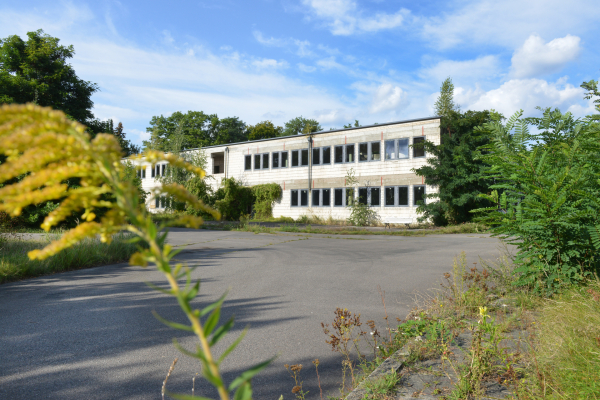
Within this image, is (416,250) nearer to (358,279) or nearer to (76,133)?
(358,279)

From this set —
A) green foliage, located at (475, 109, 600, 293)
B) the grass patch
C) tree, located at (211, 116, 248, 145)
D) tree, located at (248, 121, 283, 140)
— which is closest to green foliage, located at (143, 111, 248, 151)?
tree, located at (211, 116, 248, 145)

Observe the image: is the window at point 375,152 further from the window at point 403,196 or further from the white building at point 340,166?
the window at point 403,196

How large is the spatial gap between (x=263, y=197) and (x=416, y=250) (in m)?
21.7

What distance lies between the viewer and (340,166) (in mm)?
30984

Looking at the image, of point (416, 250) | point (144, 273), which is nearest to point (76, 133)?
point (144, 273)

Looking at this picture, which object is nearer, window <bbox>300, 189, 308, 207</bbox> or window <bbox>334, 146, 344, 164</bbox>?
window <bbox>334, 146, 344, 164</bbox>

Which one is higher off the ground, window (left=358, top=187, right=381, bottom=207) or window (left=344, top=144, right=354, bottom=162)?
window (left=344, top=144, right=354, bottom=162)

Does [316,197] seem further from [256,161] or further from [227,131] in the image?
[227,131]

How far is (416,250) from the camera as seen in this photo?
14.0 metres

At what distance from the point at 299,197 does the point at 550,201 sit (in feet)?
92.1

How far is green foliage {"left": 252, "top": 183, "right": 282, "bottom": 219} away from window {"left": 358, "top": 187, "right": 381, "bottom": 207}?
25.0 ft

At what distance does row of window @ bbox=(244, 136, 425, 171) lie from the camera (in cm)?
2804

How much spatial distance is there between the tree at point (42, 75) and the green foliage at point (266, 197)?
1716 cm

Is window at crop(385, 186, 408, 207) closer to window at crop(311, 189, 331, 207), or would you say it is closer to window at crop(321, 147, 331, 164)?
window at crop(311, 189, 331, 207)
